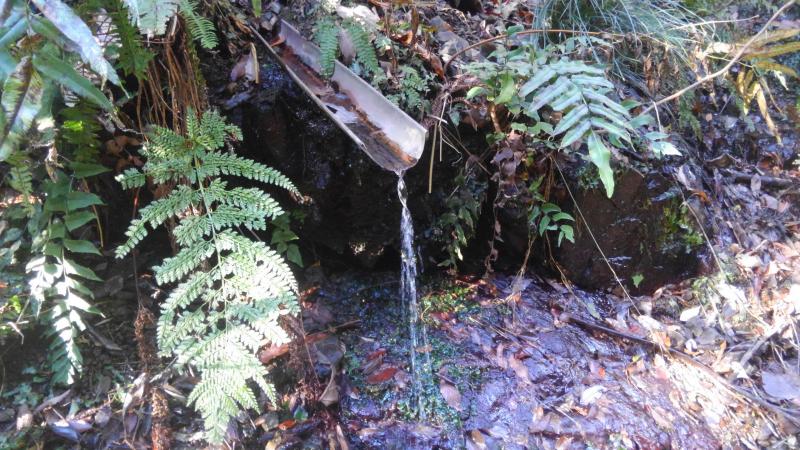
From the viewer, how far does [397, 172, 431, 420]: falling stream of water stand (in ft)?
8.09

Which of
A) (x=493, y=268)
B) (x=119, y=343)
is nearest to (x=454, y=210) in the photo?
(x=493, y=268)

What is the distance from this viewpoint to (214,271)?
5.81 ft

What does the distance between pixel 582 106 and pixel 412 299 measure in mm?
1403

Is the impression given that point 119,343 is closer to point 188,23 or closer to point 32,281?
point 32,281

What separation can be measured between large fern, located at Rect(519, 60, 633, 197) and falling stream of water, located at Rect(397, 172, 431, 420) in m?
0.79

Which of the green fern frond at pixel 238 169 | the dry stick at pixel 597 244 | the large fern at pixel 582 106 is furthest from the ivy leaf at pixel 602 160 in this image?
the green fern frond at pixel 238 169

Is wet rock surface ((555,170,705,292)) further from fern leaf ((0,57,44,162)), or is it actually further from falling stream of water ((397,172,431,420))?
fern leaf ((0,57,44,162))

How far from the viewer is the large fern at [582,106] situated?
1.94m

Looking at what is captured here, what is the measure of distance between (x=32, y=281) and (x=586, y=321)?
279 centimetres

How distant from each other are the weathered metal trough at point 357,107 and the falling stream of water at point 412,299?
214 millimetres

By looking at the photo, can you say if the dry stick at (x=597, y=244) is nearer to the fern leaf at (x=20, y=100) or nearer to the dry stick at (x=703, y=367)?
the dry stick at (x=703, y=367)

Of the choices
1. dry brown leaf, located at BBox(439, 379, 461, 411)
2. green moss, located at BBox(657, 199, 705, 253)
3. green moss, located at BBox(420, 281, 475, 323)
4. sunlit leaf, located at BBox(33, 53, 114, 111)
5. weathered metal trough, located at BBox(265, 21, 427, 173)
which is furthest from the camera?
green moss, located at BBox(657, 199, 705, 253)

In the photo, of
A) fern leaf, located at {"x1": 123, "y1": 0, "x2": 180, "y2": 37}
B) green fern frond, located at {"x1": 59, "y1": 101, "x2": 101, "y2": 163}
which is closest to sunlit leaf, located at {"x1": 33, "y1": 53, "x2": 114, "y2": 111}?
fern leaf, located at {"x1": 123, "y1": 0, "x2": 180, "y2": 37}

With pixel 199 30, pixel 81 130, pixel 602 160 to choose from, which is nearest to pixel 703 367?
pixel 602 160
